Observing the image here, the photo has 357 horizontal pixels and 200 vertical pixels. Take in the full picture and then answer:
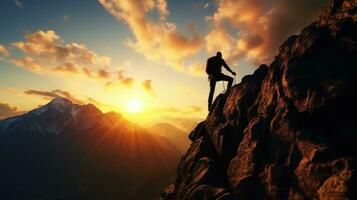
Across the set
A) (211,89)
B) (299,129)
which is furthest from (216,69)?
(299,129)

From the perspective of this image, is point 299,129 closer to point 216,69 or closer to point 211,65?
point 216,69

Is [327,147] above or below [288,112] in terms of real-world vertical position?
below

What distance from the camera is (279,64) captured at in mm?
23453

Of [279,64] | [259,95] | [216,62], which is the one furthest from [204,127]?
[279,64]

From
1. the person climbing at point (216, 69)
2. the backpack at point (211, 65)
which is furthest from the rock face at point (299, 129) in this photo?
the backpack at point (211, 65)

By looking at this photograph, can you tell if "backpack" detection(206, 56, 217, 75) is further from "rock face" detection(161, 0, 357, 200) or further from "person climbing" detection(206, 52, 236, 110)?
"rock face" detection(161, 0, 357, 200)

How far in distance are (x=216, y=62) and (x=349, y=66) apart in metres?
16.5

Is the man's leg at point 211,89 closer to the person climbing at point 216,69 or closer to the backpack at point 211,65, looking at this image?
the person climbing at point 216,69

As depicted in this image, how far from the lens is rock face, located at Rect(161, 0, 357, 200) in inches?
618

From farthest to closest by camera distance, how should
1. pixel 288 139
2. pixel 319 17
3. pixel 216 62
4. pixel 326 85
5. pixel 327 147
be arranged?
pixel 216 62 → pixel 319 17 → pixel 288 139 → pixel 326 85 → pixel 327 147

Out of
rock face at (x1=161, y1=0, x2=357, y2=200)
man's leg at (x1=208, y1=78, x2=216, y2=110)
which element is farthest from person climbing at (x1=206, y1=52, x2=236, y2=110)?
rock face at (x1=161, y1=0, x2=357, y2=200)

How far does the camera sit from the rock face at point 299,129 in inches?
618

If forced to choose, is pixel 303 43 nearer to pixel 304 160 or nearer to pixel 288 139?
pixel 288 139

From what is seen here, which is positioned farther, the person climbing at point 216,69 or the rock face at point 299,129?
the person climbing at point 216,69
